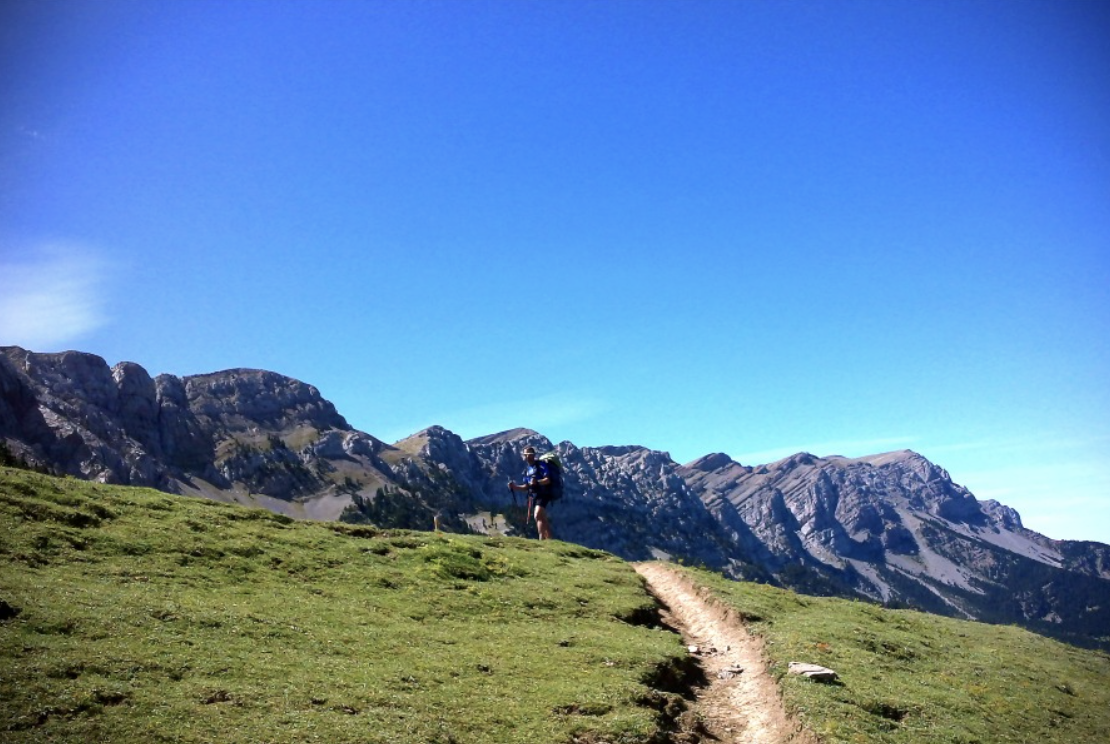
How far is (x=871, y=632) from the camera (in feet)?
99.6

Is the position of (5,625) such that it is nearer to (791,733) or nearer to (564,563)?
(791,733)

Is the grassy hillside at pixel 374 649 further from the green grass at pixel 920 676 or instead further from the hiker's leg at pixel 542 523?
the hiker's leg at pixel 542 523

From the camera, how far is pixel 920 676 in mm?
25344

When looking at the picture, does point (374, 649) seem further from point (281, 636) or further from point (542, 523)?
point (542, 523)

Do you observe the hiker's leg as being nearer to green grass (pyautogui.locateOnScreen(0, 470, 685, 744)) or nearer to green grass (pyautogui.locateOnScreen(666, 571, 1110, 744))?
green grass (pyautogui.locateOnScreen(0, 470, 685, 744))

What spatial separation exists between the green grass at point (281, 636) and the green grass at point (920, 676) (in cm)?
446

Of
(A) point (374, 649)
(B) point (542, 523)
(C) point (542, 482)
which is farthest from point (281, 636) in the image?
(B) point (542, 523)

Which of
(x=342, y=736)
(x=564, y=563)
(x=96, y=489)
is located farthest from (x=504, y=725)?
(x=96, y=489)

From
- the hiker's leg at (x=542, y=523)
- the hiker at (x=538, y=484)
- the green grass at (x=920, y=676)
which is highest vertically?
the hiker at (x=538, y=484)

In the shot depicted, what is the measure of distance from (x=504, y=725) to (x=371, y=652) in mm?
4662

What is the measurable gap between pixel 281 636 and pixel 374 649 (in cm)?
240

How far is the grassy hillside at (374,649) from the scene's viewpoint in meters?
14.4

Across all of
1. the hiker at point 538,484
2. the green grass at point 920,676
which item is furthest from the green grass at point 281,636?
the hiker at point 538,484

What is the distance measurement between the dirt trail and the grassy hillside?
72 cm
